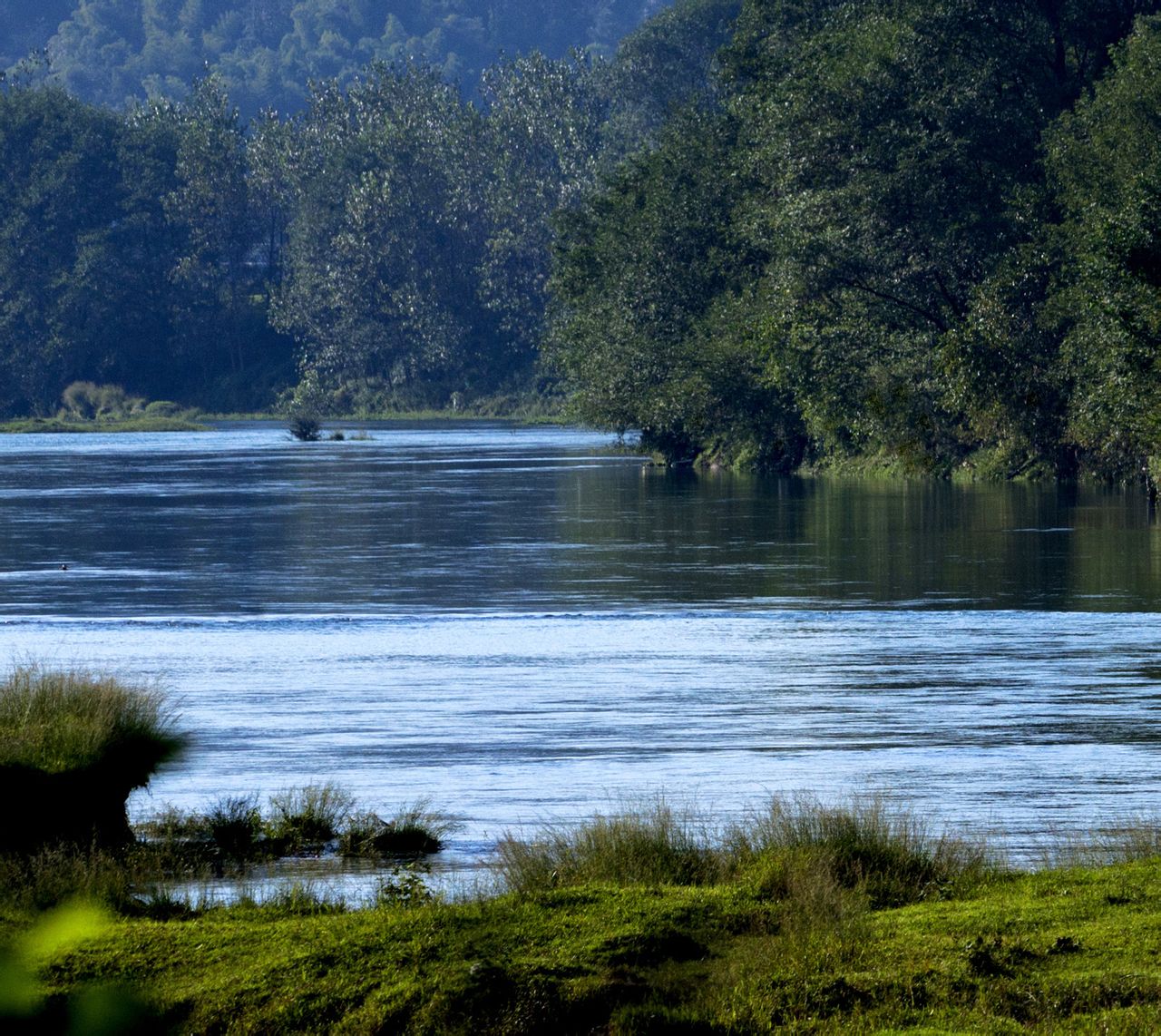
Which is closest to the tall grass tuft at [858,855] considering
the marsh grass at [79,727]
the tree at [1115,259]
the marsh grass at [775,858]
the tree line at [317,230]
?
the marsh grass at [775,858]

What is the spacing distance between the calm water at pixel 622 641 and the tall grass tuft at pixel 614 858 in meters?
1.56

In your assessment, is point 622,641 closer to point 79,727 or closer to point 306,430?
point 79,727

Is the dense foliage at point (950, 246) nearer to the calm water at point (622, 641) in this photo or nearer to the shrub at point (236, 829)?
the calm water at point (622, 641)

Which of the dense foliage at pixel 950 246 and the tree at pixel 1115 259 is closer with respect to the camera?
the tree at pixel 1115 259

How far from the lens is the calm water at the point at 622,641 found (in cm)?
1542

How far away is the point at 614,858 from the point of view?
414 inches

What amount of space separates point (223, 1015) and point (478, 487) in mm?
49461

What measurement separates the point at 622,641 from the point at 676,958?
1629 centimetres

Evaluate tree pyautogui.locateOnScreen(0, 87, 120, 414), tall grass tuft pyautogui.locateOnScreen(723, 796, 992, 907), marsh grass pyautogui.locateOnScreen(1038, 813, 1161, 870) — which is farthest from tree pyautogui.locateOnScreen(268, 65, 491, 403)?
tall grass tuft pyautogui.locateOnScreen(723, 796, 992, 907)

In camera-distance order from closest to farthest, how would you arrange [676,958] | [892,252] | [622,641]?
[676,958], [622,641], [892,252]

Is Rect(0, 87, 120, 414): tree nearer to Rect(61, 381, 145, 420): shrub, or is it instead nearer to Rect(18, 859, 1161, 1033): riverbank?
Rect(61, 381, 145, 420): shrub

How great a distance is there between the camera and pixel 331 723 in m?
18.5

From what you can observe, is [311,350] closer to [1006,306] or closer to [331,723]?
[1006,306]

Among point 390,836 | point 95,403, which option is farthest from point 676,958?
point 95,403
